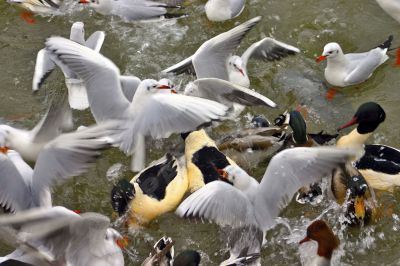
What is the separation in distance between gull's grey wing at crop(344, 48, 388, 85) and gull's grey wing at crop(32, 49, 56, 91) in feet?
9.80

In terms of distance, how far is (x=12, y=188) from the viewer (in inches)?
196

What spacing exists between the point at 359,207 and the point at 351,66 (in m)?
1.89

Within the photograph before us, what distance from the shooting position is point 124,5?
7.16 meters

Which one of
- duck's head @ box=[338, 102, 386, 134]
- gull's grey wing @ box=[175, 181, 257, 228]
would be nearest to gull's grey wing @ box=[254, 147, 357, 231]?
gull's grey wing @ box=[175, 181, 257, 228]

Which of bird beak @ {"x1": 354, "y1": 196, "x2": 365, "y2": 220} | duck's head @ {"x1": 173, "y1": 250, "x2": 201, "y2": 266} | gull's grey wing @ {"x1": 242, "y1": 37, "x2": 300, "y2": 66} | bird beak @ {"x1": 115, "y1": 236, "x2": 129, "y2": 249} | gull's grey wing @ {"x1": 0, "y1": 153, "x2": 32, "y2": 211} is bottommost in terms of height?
bird beak @ {"x1": 115, "y1": 236, "x2": 129, "y2": 249}

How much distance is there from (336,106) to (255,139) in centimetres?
132

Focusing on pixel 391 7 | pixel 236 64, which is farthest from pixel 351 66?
pixel 236 64

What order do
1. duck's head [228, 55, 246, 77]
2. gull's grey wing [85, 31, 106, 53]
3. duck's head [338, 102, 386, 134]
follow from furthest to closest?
gull's grey wing [85, 31, 106, 53], duck's head [228, 55, 246, 77], duck's head [338, 102, 386, 134]

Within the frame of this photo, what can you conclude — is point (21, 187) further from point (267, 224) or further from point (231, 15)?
point (231, 15)

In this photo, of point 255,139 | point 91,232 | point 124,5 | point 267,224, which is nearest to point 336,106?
point 255,139

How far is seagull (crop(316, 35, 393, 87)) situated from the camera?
250 inches

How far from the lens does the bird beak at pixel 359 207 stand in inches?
197

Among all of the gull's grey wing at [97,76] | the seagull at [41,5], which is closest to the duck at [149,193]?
the gull's grey wing at [97,76]

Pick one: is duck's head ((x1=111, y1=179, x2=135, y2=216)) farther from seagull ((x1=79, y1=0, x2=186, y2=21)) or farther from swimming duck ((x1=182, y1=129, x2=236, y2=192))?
seagull ((x1=79, y1=0, x2=186, y2=21))
